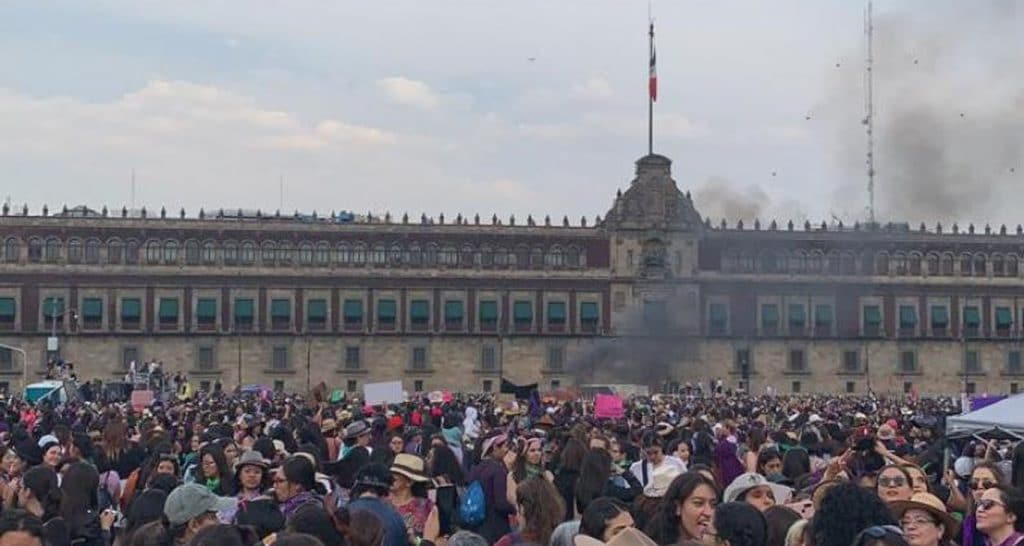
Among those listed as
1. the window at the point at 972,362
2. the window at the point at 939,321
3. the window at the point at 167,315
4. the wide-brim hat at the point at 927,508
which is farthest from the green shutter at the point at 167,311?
the wide-brim hat at the point at 927,508

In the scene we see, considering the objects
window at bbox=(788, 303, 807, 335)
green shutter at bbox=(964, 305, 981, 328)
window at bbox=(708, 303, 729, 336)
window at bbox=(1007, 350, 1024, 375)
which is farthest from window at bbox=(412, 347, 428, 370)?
window at bbox=(1007, 350, 1024, 375)

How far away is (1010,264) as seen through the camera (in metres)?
81.1

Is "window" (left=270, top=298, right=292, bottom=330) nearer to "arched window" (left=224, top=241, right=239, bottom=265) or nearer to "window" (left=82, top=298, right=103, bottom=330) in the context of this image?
"arched window" (left=224, top=241, right=239, bottom=265)

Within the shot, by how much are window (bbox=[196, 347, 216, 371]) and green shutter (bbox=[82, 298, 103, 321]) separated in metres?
5.18

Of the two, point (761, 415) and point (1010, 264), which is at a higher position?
point (1010, 264)

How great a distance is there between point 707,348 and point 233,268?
2448 cm

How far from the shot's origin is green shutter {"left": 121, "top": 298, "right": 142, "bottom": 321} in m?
73.2

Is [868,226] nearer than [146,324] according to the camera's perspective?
No

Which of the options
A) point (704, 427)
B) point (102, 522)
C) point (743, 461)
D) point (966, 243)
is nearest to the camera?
point (102, 522)

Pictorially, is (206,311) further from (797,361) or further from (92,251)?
(797,361)

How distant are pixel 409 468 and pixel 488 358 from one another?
2554 inches

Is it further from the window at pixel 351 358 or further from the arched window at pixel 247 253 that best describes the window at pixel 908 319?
the arched window at pixel 247 253

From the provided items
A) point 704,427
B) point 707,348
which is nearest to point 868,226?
point 707,348

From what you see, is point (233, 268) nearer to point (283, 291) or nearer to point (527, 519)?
point (283, 291)
